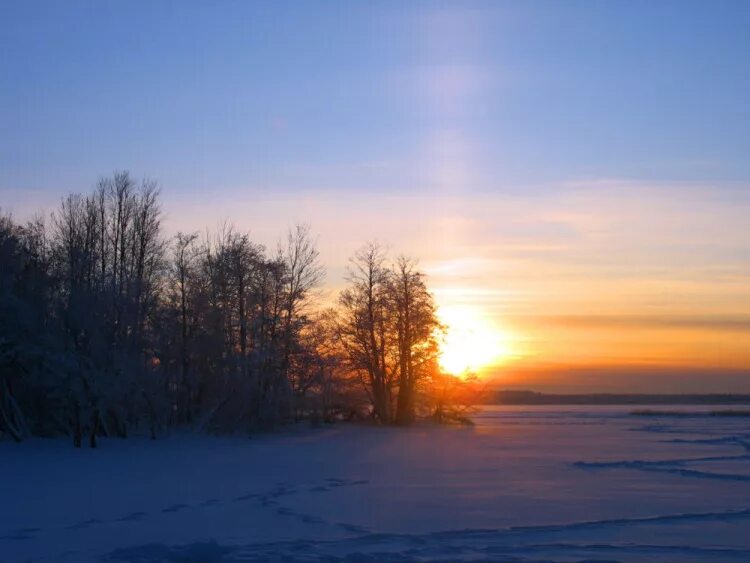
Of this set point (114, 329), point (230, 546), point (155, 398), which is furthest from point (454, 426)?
point (230, 546)

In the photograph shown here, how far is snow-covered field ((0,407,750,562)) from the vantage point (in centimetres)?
1143

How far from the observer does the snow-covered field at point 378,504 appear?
1143 cm

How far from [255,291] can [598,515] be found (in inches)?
1171

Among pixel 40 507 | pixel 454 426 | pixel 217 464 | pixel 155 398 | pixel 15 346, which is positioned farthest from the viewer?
pixel 454 426

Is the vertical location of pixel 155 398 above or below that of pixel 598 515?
above

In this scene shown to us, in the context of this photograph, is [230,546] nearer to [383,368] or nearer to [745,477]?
[745,477]

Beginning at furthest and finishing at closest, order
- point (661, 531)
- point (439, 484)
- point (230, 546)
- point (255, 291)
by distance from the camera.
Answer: point (255, 291), point (439, 484), point (661, 531), point (230, 546)

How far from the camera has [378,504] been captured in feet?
50.8

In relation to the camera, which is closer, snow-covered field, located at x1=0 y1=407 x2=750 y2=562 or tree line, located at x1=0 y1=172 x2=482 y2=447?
snow-covered field, located at x1=0 y1=407 x2=750 y2=562

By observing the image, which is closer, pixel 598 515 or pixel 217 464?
pixel 598 515

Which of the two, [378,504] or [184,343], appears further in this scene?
[184,343]

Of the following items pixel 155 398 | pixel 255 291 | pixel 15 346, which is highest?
pixel 255 291

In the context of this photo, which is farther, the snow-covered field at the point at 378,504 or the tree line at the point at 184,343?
the tree line at the point at 184,343

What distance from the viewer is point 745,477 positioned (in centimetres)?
1959
